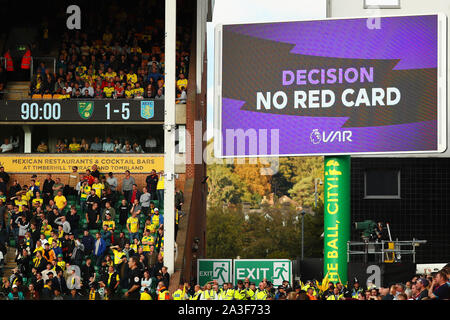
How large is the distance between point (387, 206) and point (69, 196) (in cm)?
1195

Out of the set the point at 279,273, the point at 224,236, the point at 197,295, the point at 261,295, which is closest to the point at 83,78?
the point at 279,273

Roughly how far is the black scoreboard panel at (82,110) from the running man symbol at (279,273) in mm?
9009

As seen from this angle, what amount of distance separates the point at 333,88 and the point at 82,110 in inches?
440

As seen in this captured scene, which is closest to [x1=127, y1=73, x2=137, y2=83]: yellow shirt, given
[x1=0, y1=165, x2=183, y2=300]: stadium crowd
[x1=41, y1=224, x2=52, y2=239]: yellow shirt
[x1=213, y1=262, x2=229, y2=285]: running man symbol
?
[x1=0, y1=165, x2=183, y2=300]: stadium crowd


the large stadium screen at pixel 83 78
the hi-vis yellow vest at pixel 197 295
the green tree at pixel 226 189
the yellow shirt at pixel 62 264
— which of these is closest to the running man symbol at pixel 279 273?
the hi-vis yellow vest at pixel 197 295

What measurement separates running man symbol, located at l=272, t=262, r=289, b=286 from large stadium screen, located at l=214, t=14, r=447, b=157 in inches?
120

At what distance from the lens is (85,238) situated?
77.5ft

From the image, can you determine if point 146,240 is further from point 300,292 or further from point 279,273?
point 300,292

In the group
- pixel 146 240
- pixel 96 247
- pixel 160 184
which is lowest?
pixel 96 247

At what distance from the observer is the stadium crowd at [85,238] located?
22.0m

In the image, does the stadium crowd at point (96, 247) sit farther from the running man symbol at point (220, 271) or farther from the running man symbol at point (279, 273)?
the running man symbol at point (220, 271)

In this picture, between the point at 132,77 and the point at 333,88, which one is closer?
the point at 333,88
